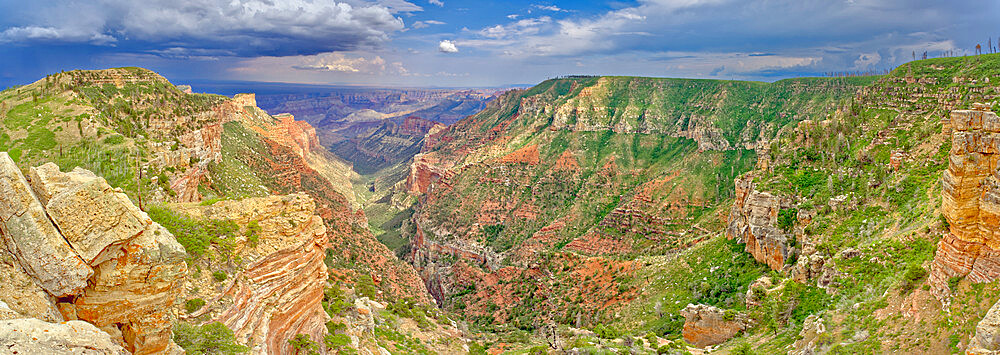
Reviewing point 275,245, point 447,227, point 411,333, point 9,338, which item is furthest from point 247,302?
point 447,227

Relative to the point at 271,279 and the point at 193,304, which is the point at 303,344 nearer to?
the point at 271,279

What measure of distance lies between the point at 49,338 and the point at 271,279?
58.6ft

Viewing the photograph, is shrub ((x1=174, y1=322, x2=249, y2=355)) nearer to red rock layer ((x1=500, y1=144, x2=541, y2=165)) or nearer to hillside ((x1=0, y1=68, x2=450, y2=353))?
hillside ((x1=0, y1=68, x2=450, y2=353))

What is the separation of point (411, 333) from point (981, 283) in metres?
44.9

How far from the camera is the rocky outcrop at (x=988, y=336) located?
18038 mm

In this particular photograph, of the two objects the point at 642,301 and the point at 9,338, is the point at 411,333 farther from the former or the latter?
the point at 9,338

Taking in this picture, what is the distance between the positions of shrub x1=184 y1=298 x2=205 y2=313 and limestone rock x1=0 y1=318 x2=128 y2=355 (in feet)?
39.2

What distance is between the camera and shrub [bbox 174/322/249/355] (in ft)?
68.4

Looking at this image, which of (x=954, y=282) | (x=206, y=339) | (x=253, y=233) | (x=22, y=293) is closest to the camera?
(x=22, y=293)

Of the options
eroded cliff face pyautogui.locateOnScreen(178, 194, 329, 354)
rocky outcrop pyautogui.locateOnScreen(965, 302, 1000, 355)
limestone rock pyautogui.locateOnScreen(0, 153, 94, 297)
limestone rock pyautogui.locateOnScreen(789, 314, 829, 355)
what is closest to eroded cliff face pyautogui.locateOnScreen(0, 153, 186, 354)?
limestone rock pyautogui.locateOnScreen(0, 153, 94, 297)

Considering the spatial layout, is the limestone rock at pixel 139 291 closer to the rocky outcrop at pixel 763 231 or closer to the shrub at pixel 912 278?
the shrub at pixel 912 278

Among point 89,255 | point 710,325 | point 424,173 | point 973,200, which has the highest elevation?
point 89,255

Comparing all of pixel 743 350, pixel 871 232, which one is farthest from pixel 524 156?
pixel 743 350

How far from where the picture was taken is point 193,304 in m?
22.6
